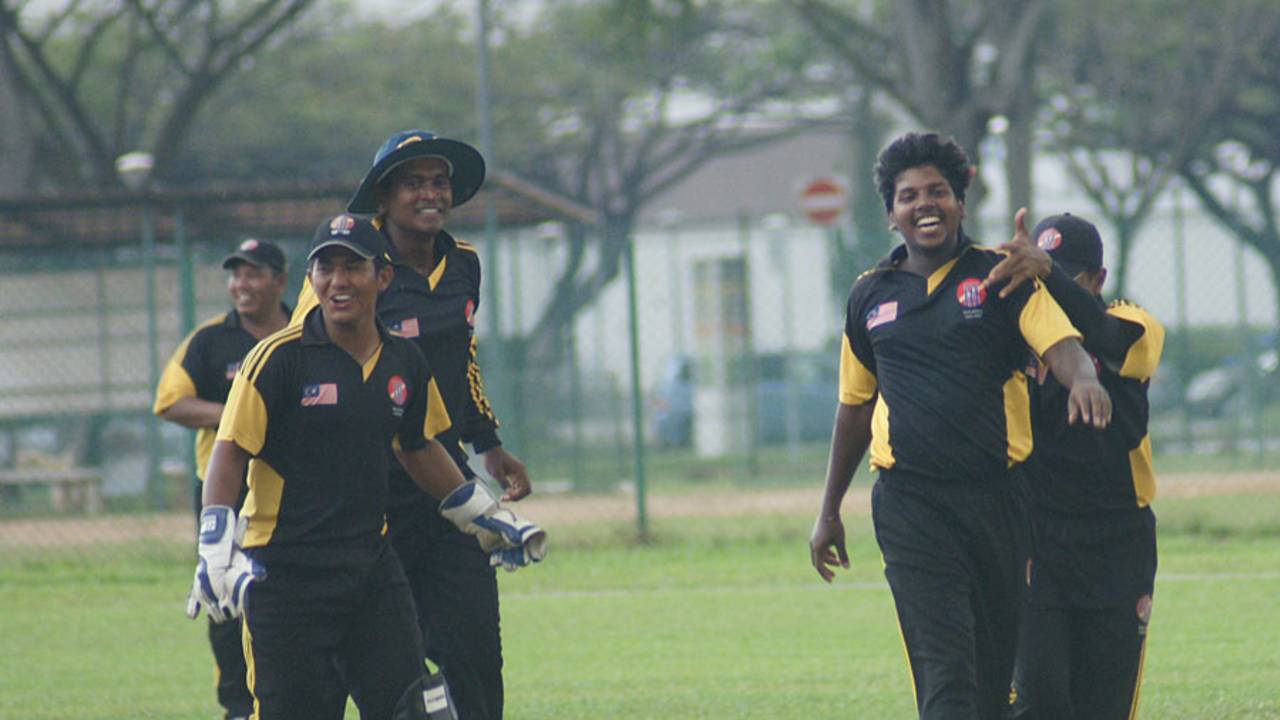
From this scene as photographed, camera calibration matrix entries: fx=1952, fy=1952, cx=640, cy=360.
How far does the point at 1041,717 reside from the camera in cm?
640

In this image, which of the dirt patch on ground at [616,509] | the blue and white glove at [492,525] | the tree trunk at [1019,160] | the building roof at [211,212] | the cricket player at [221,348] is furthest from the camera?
the tree trunk at [1019,160]

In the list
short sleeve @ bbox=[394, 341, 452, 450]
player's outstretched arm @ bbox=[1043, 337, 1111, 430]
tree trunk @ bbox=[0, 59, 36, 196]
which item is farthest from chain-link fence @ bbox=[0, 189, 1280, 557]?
player's outstretched arm @ bbox=[1043, 337, 1111, 430]

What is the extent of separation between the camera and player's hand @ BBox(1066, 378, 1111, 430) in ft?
17.6

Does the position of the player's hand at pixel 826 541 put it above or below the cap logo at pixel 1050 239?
below

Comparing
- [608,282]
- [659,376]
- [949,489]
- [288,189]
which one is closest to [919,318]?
[949,489]

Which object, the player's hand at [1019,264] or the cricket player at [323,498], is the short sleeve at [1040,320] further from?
the cricket player at [323,498]

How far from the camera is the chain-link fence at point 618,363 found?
1616cm

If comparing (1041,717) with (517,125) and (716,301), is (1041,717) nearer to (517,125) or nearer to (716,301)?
(716,301)

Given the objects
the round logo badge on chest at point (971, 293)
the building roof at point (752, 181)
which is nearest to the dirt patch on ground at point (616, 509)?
the round logo badge on chest at point (971, 293)

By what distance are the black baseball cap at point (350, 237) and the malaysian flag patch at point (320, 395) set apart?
1.29 feet

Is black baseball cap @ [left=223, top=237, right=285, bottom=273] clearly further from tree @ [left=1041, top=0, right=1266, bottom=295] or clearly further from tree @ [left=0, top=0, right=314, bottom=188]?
tree @ [left=1041, top=0, right=1266, bottom=295]

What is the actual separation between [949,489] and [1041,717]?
42.1 inches

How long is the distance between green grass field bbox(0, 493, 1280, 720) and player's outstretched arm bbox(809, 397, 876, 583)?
2.01m

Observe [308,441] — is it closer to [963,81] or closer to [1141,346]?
[1141,346]
